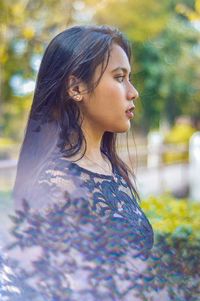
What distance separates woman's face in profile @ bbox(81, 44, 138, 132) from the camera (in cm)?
104

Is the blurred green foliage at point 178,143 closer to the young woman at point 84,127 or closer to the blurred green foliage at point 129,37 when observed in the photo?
the blurred green foliage at point 129,37

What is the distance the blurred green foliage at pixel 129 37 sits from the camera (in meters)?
5.83

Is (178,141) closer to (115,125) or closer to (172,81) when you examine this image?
(172,81)

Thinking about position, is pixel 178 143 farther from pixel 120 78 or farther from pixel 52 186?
pixel 52 186

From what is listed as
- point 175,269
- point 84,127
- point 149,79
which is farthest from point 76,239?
point 149,79

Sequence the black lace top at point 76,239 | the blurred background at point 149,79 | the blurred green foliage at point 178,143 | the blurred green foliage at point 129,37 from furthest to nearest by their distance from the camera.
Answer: the blurred green foliage at point 178,143 → the blurred green foliage at point 129,37 → the blurred background at point 149,79 → the black lace top at point 76,239

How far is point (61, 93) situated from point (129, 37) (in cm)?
362

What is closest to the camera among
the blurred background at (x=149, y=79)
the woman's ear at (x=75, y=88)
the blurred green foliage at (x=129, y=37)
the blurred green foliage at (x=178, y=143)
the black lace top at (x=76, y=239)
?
the black lace top at (x=76, y=239)

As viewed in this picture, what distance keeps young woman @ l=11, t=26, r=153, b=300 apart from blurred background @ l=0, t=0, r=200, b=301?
35 centimetres

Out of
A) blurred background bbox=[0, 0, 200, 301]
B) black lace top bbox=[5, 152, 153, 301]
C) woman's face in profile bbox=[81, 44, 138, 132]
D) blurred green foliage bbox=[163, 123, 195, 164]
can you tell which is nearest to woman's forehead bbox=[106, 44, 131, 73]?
woman's face in profile bbox=[81, 44, 138, 132]

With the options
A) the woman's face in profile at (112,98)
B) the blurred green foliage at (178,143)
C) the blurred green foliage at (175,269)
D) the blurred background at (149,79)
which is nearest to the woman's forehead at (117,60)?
the woman's face in profile at (112,98)

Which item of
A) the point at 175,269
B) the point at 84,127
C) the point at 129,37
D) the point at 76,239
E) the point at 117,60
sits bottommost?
the point at 175,269

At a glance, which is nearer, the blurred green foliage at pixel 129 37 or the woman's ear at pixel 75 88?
the woman's ear at pixel 75 88

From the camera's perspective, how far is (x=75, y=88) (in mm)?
1036
